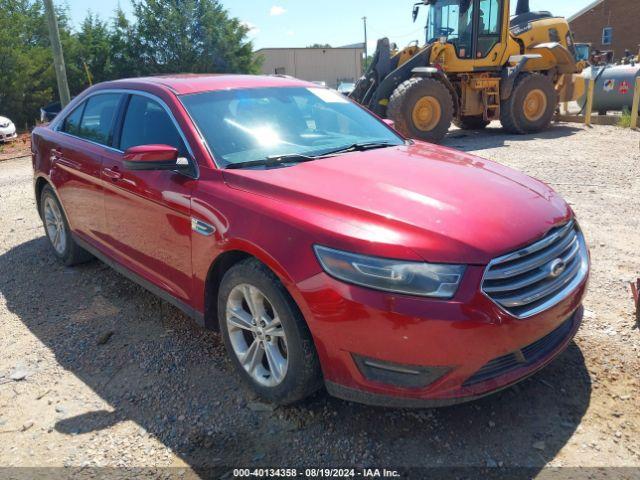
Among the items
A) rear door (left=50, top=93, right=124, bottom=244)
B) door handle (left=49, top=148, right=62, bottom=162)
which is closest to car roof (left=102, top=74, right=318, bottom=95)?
rear door (left=50, top=93, right=124, bottom=244)

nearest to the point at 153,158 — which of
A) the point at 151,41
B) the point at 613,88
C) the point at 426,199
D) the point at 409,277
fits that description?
the point at 426,199

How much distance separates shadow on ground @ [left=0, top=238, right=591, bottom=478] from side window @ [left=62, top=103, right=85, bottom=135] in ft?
6.06

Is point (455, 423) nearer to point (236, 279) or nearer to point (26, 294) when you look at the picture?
point (236, 279)

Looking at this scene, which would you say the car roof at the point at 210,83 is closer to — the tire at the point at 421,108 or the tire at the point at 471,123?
the tire at the point at 421,108

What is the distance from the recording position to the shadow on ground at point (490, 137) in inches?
448

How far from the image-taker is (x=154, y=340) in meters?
3.58

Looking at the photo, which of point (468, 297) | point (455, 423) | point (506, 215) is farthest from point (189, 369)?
point (506, 215)

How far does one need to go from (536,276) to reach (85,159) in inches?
135

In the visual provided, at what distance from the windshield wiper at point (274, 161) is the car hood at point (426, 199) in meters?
0.08

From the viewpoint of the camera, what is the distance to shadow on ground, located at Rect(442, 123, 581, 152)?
11.4 m

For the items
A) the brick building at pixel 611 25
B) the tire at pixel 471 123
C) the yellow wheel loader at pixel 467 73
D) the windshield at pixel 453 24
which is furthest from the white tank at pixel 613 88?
the brick building at pixel 611 25

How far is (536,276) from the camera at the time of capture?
2391mm

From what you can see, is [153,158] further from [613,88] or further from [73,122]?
[613,88]

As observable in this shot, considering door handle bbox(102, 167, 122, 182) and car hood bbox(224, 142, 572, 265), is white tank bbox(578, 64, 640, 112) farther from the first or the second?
door handle bbox(102, 167, 122, 182)
